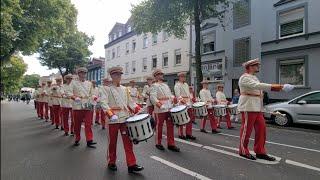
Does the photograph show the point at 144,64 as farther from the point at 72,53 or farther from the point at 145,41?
the point at 72,53

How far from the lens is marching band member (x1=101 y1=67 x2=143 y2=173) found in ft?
21.3

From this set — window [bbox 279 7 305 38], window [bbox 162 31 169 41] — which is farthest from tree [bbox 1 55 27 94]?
window [bbox 162 31 169 41]

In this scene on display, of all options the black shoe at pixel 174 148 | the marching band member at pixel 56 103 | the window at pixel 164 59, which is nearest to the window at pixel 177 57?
the window at pixel 164 59

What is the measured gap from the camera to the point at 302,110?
14383 millimetres

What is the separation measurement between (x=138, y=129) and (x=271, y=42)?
18.0 m

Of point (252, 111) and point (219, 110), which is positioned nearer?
point (252, 111)

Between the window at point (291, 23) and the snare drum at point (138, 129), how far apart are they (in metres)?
17.0

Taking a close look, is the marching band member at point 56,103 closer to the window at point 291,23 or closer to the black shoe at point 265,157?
the black shoe at point 265,157

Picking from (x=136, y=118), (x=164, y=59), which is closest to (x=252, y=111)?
(x=136, y=118)

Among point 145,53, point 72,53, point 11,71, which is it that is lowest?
point 11,71

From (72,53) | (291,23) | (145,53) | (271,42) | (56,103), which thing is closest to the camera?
(56,103)

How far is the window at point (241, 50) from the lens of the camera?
24.2m

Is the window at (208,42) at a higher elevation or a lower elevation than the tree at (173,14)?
lower

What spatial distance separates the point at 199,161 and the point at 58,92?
7755 mm
